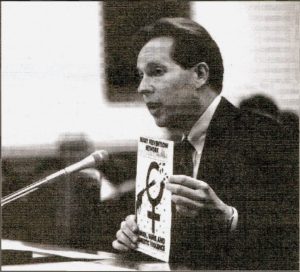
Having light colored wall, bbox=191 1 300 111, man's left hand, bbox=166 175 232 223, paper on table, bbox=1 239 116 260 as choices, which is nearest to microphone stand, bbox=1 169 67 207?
paper on table, bbox=1 239 116 260

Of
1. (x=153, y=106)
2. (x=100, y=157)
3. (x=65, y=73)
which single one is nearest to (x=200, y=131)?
(x=153, y=106)

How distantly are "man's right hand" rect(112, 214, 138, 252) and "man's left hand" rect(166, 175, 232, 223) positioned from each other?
129 mm

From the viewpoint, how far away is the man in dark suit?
1198 mm

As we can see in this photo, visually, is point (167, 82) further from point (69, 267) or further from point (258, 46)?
point (69, 267)

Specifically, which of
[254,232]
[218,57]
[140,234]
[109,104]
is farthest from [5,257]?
[218,57]

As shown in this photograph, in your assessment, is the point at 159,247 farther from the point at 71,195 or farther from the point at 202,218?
the point at 71,195

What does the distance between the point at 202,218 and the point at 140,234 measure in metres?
0.15

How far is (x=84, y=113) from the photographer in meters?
1.30

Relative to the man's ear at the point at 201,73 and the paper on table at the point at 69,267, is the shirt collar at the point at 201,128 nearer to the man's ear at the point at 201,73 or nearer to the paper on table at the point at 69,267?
the man's ear at the point at 201,73

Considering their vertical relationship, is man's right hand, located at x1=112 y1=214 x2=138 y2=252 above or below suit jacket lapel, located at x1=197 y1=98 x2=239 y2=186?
below

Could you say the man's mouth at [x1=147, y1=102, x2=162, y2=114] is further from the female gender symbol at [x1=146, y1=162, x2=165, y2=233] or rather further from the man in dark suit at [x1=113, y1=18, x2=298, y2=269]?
the female gender symbol at [x1=146, y1=162, x2=165, y2=233]

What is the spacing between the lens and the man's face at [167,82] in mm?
1221

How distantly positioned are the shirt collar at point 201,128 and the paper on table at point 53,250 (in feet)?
1.08

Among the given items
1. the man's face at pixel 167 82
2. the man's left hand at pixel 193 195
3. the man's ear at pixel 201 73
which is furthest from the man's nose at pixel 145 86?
the man's left hand at pixel 193 195
